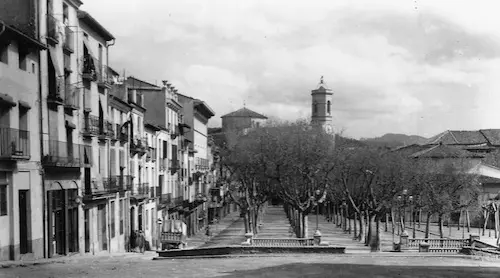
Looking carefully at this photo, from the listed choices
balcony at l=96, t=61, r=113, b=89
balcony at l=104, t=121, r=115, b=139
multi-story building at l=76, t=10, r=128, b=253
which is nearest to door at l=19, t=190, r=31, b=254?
multi-story building at l=76, t=10, r=128, b=253

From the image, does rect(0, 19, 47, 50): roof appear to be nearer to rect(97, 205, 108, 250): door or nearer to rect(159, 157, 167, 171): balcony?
rect(97, 205, 108, 250): door

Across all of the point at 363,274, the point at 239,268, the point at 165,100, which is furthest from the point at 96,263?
the point at 165,100

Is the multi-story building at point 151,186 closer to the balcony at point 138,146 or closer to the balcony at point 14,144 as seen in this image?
the balcony at point 138,146

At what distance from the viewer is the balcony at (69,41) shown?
27.9 m

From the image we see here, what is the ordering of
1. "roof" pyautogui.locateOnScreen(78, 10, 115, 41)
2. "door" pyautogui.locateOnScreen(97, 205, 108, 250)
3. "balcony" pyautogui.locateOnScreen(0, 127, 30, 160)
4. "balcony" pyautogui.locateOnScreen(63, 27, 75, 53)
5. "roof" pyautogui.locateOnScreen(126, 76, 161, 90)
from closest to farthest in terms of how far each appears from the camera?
"balcony" pyautogui.locateOnScreen(0, 127, 30, 160)
"balcony" pyautogui.locateOnScreen(63, 27, 75, 53)
"roof" pyautogui.locateOnScreen(78, 10, 115, 41)
"door" pyautogui.locateOnScreen(97, 205, 108, 250)
"roof" pyautogui.locateOnScreen(126, 76, 161, 90)

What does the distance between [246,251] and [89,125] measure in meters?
10.0

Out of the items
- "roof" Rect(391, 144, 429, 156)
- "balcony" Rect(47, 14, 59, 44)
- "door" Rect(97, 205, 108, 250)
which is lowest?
"door" Rect(97, 205, 108, 250)

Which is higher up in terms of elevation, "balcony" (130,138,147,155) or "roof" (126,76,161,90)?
"roof" (126,76,161,90)

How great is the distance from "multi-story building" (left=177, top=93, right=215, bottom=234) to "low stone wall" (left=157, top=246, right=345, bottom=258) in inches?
1191

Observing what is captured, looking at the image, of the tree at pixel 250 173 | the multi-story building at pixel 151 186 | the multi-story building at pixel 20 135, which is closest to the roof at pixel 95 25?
the multi-story building at pixel 20 135

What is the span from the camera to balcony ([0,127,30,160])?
20.8 m

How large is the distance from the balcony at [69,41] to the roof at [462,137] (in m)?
87.8

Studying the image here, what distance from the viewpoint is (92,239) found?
3212 cm

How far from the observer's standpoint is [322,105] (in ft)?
445
